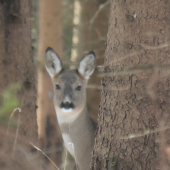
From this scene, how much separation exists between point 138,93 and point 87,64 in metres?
2.05

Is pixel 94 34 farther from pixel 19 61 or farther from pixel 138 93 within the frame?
pixel 138 93

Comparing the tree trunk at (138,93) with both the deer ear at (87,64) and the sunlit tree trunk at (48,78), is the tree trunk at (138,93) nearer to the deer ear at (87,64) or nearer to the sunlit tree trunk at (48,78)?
the deer ear at (87,64)

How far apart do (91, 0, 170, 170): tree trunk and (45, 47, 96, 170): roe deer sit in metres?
1.14

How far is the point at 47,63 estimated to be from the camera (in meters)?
5.05

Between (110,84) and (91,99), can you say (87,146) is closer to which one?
(110,84)

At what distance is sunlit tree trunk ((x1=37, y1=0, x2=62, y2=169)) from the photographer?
666 centimetres

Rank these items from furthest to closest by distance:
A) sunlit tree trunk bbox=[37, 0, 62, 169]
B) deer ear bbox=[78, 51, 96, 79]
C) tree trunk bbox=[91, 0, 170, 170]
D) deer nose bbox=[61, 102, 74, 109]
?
1. sunlit tree trunk bbox=[37, 0, 62, 169]
2. deer ear bbox=[78, 51, 96, 79]
3. deer nose bbox=[61, 102, 74, 109]
4. tree trunk bbox=[91, 0, 170, 170]

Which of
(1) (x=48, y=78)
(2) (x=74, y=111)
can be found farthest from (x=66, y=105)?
(1) (x=48, y=78)

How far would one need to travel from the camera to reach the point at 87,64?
4992 mm

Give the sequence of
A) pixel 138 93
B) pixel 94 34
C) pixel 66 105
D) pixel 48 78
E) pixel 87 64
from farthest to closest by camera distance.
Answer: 1. pixel 94 34
2. pixel 48 78
3. pixel 87 64
4. pixel 66 105
5. pixel 138 93

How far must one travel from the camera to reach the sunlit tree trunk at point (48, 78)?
666cm

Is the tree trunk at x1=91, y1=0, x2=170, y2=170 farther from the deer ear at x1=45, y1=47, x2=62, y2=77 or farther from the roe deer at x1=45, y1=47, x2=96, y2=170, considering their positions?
the deer ear at x1=45, y1=47, x2=62, y2=77

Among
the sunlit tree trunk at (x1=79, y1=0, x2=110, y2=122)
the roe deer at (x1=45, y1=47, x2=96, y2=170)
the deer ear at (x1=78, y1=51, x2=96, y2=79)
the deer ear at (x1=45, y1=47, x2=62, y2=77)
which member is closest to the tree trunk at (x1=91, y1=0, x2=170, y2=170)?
the roe deer at (x1=45, y1=47, x2=96, y2=170)

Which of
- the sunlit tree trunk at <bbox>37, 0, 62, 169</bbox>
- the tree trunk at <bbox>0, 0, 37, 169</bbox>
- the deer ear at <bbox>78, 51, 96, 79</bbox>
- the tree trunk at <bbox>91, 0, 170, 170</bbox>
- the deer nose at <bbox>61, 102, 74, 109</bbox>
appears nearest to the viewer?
the tree trunk at <bbox>91, 0, 170, 170</bbox>
